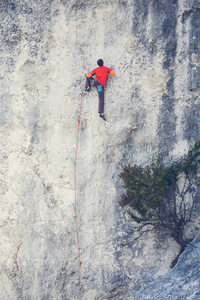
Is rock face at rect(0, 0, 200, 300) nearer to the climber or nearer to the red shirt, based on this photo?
the climber

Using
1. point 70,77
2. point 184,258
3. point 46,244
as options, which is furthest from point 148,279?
point 70,77

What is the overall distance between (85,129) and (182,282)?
12.9 ft

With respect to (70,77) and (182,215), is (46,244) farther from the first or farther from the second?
(70,77)

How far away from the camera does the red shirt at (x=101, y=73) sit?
9.22 metres

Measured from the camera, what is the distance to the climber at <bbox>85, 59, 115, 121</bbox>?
9219 millimetres

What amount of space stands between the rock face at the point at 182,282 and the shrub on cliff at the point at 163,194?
544 mm

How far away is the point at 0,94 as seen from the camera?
9773mm

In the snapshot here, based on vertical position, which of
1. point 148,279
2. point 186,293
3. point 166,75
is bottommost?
point 186,293

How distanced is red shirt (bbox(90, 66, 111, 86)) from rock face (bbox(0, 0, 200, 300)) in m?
0.33

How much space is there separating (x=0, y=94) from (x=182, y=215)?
199 inches

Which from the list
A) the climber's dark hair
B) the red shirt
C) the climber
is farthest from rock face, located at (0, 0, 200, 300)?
the climber's dark hair

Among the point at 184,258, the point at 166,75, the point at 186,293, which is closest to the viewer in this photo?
the point at 186,293

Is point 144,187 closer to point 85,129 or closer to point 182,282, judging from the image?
point 85,129

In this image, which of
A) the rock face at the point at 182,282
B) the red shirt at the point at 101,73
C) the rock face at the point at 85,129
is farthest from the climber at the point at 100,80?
the rock face at the point at 182,282
